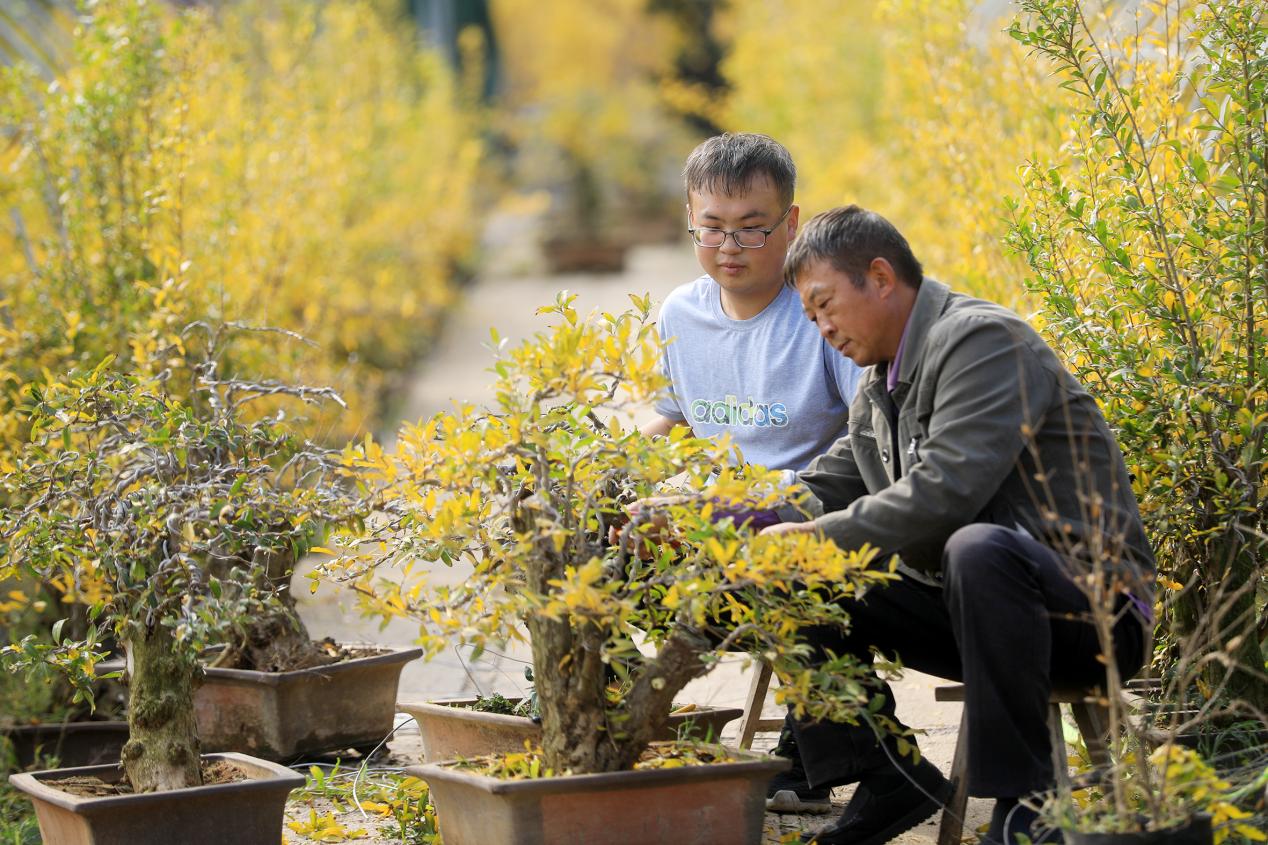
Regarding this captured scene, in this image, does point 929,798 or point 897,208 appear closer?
point 929,798

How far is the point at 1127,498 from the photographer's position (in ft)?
9.66

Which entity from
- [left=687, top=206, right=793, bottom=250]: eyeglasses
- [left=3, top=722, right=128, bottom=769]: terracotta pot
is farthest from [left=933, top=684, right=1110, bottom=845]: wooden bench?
[left=3, top=722, right=128, bottom=769]: terracotta pot

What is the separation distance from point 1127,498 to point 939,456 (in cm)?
40

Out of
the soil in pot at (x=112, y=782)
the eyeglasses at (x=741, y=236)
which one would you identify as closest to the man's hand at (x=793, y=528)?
the eyeglasses at (x=741, y=236)

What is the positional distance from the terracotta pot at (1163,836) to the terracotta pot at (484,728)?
92 centimetres

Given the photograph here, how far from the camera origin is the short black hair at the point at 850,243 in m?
2.99

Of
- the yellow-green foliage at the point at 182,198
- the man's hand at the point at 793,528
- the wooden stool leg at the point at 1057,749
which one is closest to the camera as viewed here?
the wooden stool leg at the point at 1057,749

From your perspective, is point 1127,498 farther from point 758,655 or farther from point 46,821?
point 46,821

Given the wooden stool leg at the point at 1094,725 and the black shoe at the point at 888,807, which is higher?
the wooden stool leg at the point at 1094,725

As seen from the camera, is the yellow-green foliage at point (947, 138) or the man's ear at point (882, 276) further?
the yellow-green foliage at point (947, 138)

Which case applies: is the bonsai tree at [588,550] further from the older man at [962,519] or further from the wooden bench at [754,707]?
the wooden bench at [754,707]

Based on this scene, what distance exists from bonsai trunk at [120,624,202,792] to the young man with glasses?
1.30m

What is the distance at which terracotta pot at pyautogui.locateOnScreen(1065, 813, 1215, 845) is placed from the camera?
2.33 meters

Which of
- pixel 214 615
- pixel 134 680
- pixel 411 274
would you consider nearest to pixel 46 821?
pixel 134 680
